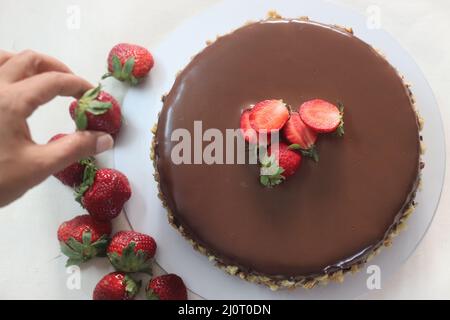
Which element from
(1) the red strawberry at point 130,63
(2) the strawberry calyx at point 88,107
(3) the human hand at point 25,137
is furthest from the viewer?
(1) the red strawberry at point 130,63

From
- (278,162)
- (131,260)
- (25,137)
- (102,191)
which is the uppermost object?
(25,137)

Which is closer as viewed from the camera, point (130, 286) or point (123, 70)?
point (130, 286)

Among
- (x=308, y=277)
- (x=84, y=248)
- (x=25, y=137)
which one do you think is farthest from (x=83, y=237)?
(x=308, y=277)

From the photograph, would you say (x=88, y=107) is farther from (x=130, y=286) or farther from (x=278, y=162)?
(x=130, y=286)

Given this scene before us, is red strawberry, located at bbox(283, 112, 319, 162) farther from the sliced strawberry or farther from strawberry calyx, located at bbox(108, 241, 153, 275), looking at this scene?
strawberry calyx, located at bbox(108, 241, 153, 275)

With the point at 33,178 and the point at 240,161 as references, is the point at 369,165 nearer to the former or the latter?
the point at 240,161

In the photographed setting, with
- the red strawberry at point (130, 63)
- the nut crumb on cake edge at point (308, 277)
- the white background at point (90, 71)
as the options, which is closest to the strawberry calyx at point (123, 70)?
the red strawberry at point (130, 63)

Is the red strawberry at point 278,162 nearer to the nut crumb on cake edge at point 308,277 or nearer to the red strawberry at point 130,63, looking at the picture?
the nut crumb on cake edge at point 308,277
